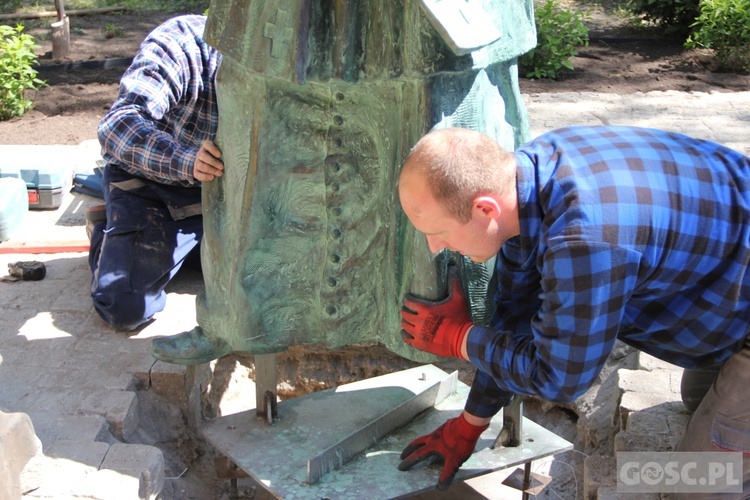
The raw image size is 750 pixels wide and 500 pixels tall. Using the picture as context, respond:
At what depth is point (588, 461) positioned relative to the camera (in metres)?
2.78

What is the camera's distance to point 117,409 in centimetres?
300

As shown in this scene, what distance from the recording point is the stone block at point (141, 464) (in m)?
2.66

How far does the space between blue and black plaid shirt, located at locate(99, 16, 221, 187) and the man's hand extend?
72 centimetres

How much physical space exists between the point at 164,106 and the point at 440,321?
1675 millimetres

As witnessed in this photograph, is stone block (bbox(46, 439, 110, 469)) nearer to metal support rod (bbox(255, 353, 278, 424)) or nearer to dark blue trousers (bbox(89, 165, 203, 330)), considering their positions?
metal support rod (bbox(255, 353, 278, 424))

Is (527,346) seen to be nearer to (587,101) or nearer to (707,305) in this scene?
(707,305)

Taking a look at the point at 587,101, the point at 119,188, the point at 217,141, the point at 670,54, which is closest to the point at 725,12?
the point at 670,54

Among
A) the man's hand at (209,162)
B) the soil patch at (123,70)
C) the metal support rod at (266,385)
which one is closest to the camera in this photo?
the man's hand at (209,162)

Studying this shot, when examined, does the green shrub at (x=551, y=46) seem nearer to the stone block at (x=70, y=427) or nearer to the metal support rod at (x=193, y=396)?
the metal support rod at (x=193, y=396)

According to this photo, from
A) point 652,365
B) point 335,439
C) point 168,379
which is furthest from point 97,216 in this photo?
point 652,365

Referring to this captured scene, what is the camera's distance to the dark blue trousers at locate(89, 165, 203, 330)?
354cm

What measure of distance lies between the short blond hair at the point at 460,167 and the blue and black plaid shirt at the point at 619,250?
2.3 inches

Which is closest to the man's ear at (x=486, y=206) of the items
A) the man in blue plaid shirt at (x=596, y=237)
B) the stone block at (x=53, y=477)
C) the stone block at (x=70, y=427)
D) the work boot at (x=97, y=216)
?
the man in blue plaid shirt at (x=596, y=237)

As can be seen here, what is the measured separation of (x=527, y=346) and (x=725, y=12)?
5.52 metres
